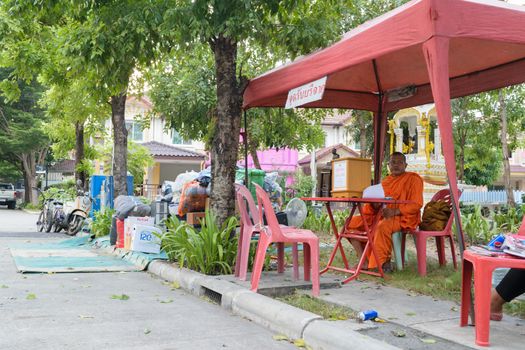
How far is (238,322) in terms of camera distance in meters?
4.61

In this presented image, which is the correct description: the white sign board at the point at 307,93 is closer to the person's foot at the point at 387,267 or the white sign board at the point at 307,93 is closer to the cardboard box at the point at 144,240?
the person's foot at the point at 387,267

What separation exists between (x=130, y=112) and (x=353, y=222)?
27.5 metres

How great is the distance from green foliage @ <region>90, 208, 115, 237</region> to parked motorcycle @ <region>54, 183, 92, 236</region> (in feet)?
5.60

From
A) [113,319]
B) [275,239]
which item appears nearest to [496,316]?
Answer: [275,239]

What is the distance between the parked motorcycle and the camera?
43.1 ft

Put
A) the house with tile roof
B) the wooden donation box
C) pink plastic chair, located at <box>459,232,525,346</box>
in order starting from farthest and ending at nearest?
1. the house with tile roof
2. the wooden donation box
3. pink plastic chair, located at <box>459,232,525,346</box>

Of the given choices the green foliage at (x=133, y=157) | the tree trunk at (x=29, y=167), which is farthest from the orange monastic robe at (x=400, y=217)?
the tree trunk at (x=29, y=167)

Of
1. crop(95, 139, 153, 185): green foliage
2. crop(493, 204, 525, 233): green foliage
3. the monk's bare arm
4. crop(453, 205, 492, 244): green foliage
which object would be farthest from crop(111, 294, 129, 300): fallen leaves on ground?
crop(95, 139, 153, 185): green foliage

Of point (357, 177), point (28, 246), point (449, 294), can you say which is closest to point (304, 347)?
point (449, 294)

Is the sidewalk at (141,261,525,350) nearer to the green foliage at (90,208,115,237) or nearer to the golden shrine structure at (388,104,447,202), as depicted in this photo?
the green foliage at (90,208,115,237)

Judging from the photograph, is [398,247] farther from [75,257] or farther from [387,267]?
[75,257]

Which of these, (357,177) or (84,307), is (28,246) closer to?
(84,307)

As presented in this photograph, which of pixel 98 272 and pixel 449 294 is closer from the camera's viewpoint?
pixel 449 294

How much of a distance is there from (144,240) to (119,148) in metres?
4.51
